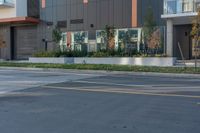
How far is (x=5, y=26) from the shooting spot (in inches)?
1903

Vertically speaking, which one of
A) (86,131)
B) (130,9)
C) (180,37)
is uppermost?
(130,9)

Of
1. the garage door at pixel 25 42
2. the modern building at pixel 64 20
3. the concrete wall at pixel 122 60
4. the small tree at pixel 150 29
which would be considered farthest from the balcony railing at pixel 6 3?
the small tree at pixel 150 29

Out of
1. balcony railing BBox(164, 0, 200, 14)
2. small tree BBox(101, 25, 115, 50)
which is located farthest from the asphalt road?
small tree BBox(101, 25, 115, 50)

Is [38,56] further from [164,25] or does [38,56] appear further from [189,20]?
[189,20]

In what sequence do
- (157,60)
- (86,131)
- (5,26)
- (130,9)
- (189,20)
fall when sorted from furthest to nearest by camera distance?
(5,26) < (130,9) < (189,20) < (157,60) < (86,131)

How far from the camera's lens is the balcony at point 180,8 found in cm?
2948

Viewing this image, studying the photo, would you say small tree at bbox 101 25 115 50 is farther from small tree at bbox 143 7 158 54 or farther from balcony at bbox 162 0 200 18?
balcony at bbox 162 0 200 18

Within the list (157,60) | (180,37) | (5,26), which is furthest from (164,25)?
(5,26)

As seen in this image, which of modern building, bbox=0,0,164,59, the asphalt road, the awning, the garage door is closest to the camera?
the asphalt road

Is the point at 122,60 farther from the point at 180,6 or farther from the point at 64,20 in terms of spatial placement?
the point at 64,20

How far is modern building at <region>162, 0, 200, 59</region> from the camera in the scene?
97.9ft

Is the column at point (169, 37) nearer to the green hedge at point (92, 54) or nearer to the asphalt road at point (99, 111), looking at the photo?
the green hedge at point (92, 54)

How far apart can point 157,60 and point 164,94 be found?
17.4 m

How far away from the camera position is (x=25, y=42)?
47.0 m
